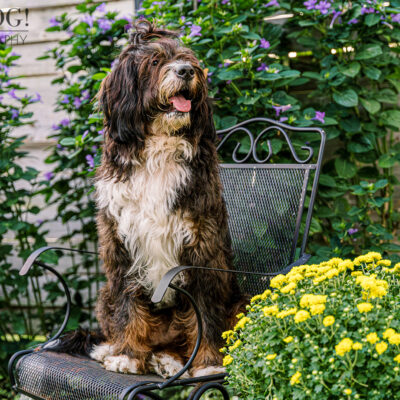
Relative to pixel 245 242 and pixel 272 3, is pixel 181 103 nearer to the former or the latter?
pixel 245 242

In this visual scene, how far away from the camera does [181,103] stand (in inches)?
82.9

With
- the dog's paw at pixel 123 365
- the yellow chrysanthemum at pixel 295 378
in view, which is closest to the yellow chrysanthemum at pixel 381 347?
the yellow chrysanthemum at pixel 295 378

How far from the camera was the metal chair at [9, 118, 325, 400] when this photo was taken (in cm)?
204

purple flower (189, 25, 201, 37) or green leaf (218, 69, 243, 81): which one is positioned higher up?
purple flower (189, 25, 201, 37)

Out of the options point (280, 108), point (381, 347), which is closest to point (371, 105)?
point (280, 108)

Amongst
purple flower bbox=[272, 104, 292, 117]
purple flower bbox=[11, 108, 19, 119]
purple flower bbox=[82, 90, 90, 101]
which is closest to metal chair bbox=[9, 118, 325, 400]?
purple flower bbox=[272, 104, 292, 117]

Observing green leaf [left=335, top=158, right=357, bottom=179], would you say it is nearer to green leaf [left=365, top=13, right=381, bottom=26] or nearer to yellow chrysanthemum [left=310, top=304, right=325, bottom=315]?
green leaf [left=365, top=13, right=381, bottom=26]

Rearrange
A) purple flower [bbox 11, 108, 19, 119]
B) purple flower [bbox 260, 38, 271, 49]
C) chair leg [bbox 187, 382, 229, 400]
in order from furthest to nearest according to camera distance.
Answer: purple flower [bbox 11, 108, 19, 119] → purple flower [bbox 260, 38, 271, 49] → chair leg [bbox 187, 382, 229, 400]

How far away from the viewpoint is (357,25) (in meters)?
3.30

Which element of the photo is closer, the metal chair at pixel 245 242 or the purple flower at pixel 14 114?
the metal chair at pixel 245 242

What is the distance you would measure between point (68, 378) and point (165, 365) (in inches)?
15.2

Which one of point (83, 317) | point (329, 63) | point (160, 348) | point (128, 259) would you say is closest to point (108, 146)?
point (128, 259)

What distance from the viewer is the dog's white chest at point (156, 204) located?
2.20m

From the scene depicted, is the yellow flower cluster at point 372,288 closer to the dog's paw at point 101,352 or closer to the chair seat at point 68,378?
the chair seat at point 68,378
